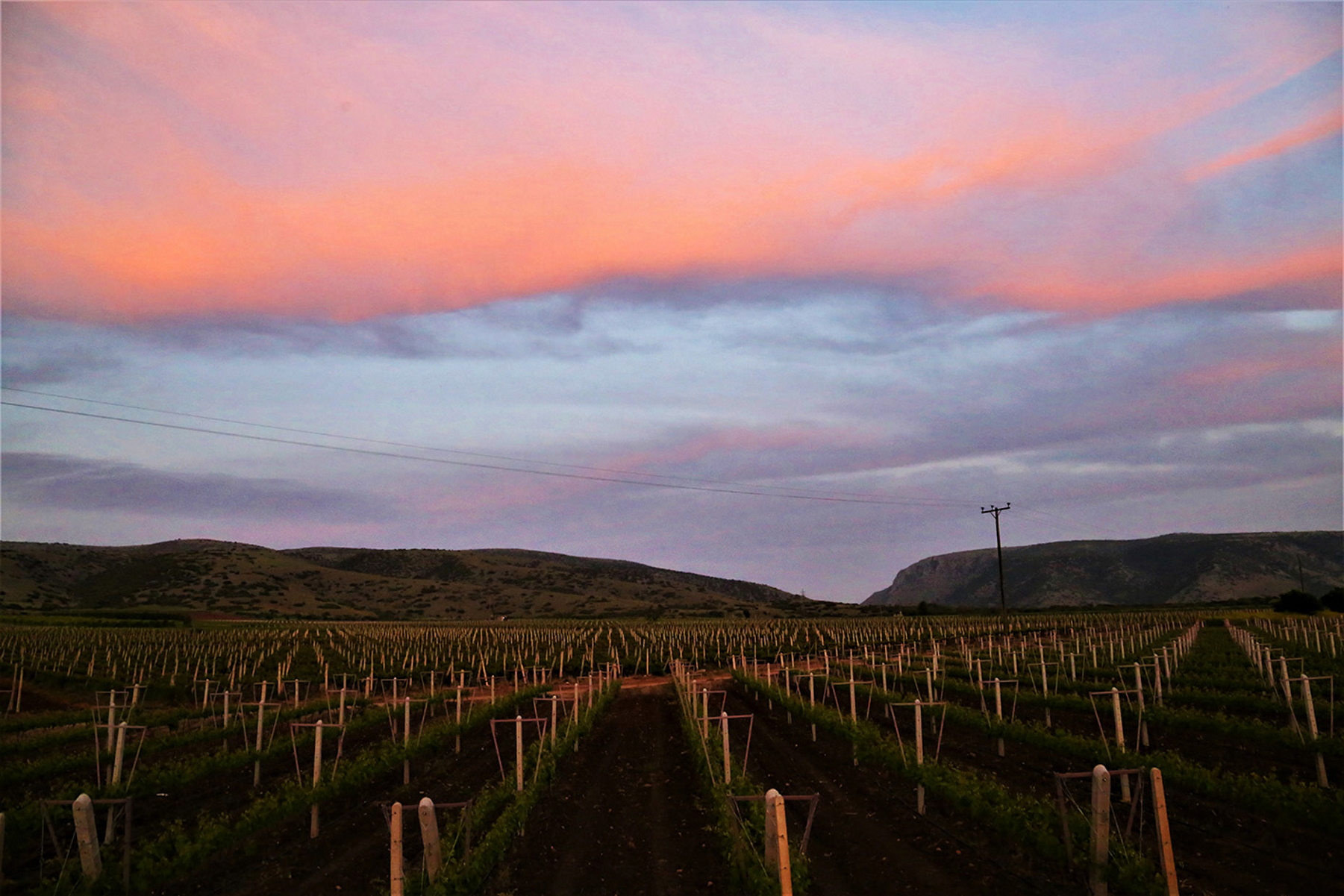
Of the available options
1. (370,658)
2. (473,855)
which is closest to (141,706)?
(370,658)

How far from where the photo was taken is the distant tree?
78.3 meters

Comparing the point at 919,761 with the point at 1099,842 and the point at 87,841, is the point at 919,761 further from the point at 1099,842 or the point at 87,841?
the point at 87,841

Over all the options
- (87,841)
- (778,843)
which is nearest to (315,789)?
(87,841)

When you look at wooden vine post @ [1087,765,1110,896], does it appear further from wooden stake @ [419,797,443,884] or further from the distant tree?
the distant tree

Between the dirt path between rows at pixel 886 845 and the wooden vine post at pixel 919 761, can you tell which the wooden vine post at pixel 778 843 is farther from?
the wooden vine post at pixel 919 761

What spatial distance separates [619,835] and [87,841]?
7076mm

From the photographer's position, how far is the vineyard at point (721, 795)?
10.4m

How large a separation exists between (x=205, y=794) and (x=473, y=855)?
8.77m

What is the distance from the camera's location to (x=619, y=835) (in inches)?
535

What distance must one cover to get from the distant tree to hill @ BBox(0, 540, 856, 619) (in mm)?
59381

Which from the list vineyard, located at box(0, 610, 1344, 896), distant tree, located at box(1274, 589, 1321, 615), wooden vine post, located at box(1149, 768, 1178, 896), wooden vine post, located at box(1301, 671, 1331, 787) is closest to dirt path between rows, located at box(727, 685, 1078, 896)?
vineyard, located at box(0, 610, 1344, 896)

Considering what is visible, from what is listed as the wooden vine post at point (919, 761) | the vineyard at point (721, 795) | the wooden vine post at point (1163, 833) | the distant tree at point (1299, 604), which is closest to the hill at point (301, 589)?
the distant tree at point (1299, 604)

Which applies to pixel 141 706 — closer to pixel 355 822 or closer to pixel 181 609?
pixel 355 822

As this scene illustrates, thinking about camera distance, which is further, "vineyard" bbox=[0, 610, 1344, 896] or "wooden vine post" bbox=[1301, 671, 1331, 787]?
"wooden vine post" bbox=[1301, 671, 1331, 787]
